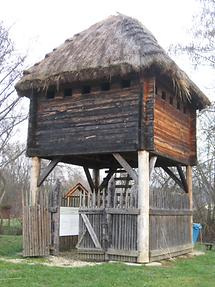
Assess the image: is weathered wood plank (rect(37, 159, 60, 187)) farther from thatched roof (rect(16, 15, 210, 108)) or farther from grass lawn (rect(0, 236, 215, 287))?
grass lawn (rect(0, 236, 215, 287))

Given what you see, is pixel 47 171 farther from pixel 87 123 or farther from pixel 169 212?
pixel 169 212

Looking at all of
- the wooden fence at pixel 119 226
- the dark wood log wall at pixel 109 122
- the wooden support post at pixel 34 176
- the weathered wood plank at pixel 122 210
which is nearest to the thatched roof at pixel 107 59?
the dark wood log wall at pixel 109 122

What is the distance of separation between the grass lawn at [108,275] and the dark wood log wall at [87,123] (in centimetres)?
339

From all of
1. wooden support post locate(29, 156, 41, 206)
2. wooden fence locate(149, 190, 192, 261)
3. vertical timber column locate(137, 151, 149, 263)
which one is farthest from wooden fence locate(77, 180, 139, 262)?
wooden support post locate(29, 156, 41, 206)

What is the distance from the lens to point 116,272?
1003cm

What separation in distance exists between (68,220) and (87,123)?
3.33m

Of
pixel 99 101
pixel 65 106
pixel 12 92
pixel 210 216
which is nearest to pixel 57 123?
pixel 65 106

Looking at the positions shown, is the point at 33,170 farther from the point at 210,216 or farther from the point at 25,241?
the point at 210,216

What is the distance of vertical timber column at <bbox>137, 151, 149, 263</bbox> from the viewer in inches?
467

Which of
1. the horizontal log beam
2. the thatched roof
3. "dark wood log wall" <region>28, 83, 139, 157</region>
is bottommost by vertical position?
the horizontal log beam

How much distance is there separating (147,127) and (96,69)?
7.17 ft

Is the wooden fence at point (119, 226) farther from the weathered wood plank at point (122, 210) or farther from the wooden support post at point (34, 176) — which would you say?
the wooden support post at point (34, 176)

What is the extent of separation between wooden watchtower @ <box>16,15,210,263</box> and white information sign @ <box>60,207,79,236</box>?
1.05 metres

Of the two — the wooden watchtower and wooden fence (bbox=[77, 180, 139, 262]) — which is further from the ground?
the wooden watchtower
